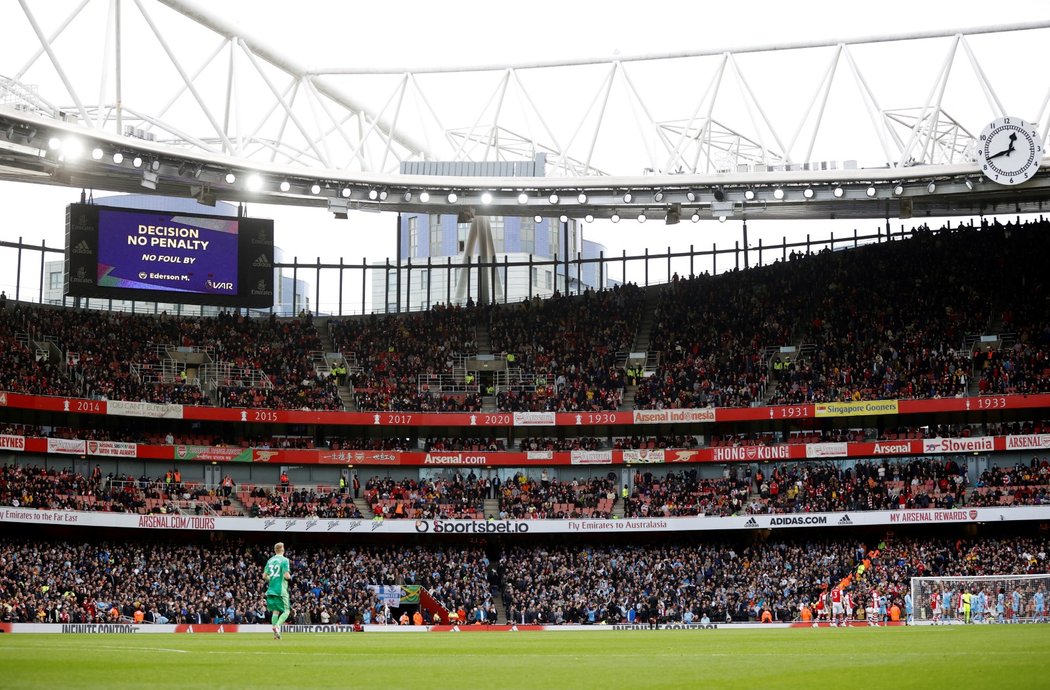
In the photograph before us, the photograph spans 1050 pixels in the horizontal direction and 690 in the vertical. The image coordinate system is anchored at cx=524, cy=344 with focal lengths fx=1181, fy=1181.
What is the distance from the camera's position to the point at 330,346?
2547 inches

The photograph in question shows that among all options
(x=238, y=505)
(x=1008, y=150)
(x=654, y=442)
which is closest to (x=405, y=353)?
(x=238, y=505)

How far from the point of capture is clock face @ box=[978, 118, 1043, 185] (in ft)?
132

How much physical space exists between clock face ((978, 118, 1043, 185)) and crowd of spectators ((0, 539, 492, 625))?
2569 cm

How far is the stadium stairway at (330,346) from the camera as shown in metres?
59.8

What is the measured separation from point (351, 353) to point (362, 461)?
846 cm

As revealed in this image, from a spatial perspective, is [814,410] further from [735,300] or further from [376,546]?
[376,546]

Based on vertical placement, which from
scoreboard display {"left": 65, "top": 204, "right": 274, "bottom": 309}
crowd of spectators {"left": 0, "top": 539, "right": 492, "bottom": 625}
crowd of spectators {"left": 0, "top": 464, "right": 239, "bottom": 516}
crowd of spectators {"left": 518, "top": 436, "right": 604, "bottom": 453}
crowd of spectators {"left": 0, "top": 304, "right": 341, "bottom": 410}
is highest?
scoreboard display {"left": 65, "top": 204, "right": 274, "bottom": 309}

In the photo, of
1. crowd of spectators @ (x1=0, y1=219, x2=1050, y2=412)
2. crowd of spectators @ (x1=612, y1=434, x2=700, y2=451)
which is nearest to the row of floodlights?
crowd of spectators @ (x1=0, y1=219, x2=1050, y2=412)

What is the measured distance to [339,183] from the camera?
160 feet

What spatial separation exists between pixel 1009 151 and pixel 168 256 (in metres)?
35.9

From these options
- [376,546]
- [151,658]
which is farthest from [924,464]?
[151,658]

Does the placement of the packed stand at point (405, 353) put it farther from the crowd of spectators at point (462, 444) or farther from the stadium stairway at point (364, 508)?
the stadium stairway at point (364, 508)

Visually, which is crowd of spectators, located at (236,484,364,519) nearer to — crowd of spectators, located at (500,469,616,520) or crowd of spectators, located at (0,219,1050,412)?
crowd of spectators, located at (0,219,1050,412)

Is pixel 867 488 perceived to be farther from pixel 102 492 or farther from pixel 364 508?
pixel 102 492
